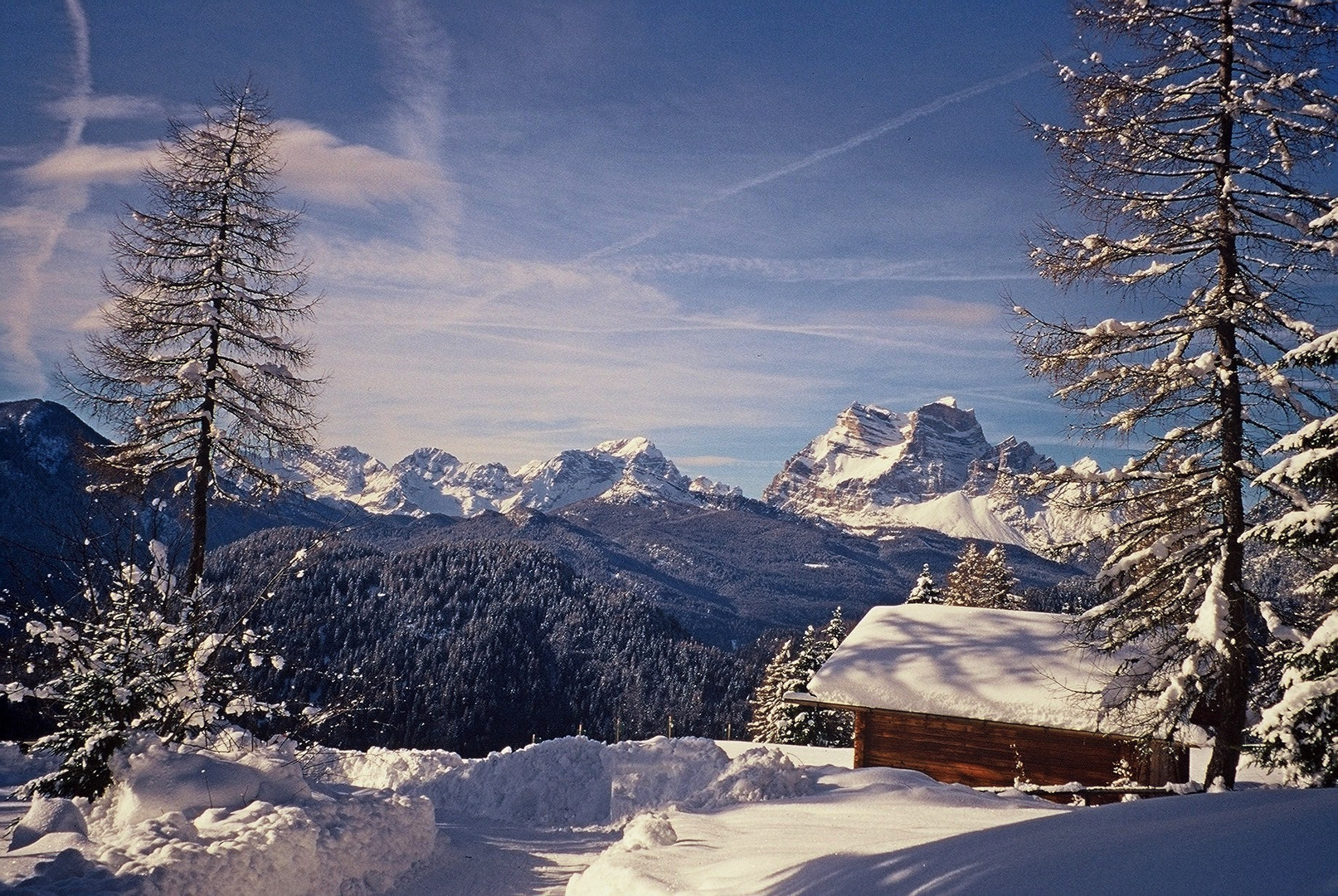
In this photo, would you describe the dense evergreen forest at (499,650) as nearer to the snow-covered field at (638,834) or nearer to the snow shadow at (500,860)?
the snow-covered field at (638,834)

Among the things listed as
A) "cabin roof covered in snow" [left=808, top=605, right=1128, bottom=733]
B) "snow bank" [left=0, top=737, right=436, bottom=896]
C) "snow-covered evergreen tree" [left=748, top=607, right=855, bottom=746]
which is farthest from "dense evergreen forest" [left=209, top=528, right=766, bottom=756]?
"snow bank" [left=0, top=737, right=436, bottom=896]

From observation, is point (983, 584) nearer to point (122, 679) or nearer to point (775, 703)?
point (775, 703)

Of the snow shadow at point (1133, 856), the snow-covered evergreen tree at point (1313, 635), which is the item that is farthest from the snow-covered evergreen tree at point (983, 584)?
the snow shadow at point (1133, 856)

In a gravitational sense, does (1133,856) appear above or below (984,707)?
above

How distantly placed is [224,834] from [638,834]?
3.84 m

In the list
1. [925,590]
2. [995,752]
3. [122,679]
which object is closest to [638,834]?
[122,679]

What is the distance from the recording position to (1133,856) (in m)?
3.88

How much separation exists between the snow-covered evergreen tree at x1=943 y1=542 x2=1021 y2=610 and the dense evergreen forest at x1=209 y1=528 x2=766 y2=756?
4499cm

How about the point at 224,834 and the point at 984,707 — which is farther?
the point at 984,707

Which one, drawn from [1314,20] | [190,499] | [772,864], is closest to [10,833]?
[772,864]

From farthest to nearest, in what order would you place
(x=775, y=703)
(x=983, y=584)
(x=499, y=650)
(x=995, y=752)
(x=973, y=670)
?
(x=499, y=650)
(x=775, y=703)
(x=983, y=584)
(x=973, y=670)
(x=995, y=752)

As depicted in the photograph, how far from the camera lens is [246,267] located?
1370cm

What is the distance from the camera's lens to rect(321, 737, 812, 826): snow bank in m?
12.7

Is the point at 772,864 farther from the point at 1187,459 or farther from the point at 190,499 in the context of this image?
the point at 190,499
